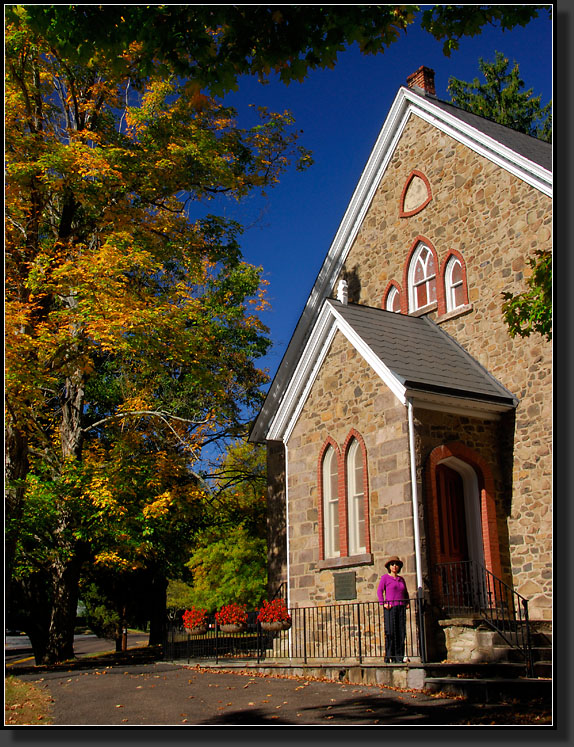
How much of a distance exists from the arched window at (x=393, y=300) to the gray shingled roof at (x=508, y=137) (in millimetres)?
3435

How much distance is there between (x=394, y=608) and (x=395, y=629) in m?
0.28

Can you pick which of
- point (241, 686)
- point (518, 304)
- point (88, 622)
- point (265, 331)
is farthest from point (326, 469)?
point (88, 622)

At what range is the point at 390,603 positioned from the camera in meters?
10.2

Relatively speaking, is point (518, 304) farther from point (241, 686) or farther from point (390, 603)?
point (241, 686)

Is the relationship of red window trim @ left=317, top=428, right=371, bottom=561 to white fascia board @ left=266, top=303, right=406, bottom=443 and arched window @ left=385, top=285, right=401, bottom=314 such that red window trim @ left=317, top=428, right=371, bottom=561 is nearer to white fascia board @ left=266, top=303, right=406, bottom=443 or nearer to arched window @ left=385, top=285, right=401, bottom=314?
white fascia board @ left=266, top=303, right=406, bottom=443

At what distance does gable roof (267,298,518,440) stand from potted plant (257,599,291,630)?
10.2 feet

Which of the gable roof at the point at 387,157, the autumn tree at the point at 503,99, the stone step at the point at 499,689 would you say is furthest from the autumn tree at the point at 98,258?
the autumn tree at the point at 503,99

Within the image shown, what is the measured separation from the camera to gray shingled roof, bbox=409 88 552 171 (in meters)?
13.7

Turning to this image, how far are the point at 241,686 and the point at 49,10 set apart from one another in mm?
7998

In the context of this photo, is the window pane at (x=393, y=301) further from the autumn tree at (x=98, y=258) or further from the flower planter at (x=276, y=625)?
the flower planter at (x=276, y=625)

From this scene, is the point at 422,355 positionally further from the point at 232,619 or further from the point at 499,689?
the point at 499,689

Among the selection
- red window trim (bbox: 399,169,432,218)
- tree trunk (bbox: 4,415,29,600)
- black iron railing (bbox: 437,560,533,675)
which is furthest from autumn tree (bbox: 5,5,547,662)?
black iron railing (bbox: 437,560,533,675)

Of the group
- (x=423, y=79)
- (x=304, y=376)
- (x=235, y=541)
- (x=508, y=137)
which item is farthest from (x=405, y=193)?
(x=235, y=541)


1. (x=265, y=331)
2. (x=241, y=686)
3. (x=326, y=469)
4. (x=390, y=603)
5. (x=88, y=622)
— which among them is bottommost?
(x=88, y=622)
